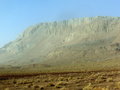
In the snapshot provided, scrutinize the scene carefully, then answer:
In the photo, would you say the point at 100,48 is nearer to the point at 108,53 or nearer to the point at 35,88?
the point at 108,53

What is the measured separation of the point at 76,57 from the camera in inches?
7092

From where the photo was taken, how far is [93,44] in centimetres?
19975

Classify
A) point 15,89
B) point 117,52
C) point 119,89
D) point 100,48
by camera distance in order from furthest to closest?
point 100,48 → point 117,52 → point 15,89 → point 119,89

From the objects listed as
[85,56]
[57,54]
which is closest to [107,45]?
[85,56]

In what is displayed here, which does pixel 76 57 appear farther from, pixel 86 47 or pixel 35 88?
pixel 35 88

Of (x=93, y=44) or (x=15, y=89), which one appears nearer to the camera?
(x=15, y=89)

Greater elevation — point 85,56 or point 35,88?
point 85,56

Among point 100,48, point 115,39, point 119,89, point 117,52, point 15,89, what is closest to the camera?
point 119,89

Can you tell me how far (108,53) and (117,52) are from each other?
5.98 meters

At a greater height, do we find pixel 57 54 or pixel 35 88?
pixel 57 54

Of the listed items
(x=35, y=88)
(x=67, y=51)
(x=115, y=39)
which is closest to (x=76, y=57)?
(x=67, y=51)

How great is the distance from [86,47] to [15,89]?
174 meters

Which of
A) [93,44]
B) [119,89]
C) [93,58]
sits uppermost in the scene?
[93,44]

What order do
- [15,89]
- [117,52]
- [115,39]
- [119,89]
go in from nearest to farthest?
[119,89], [15,89], [117,52], [115,39]
